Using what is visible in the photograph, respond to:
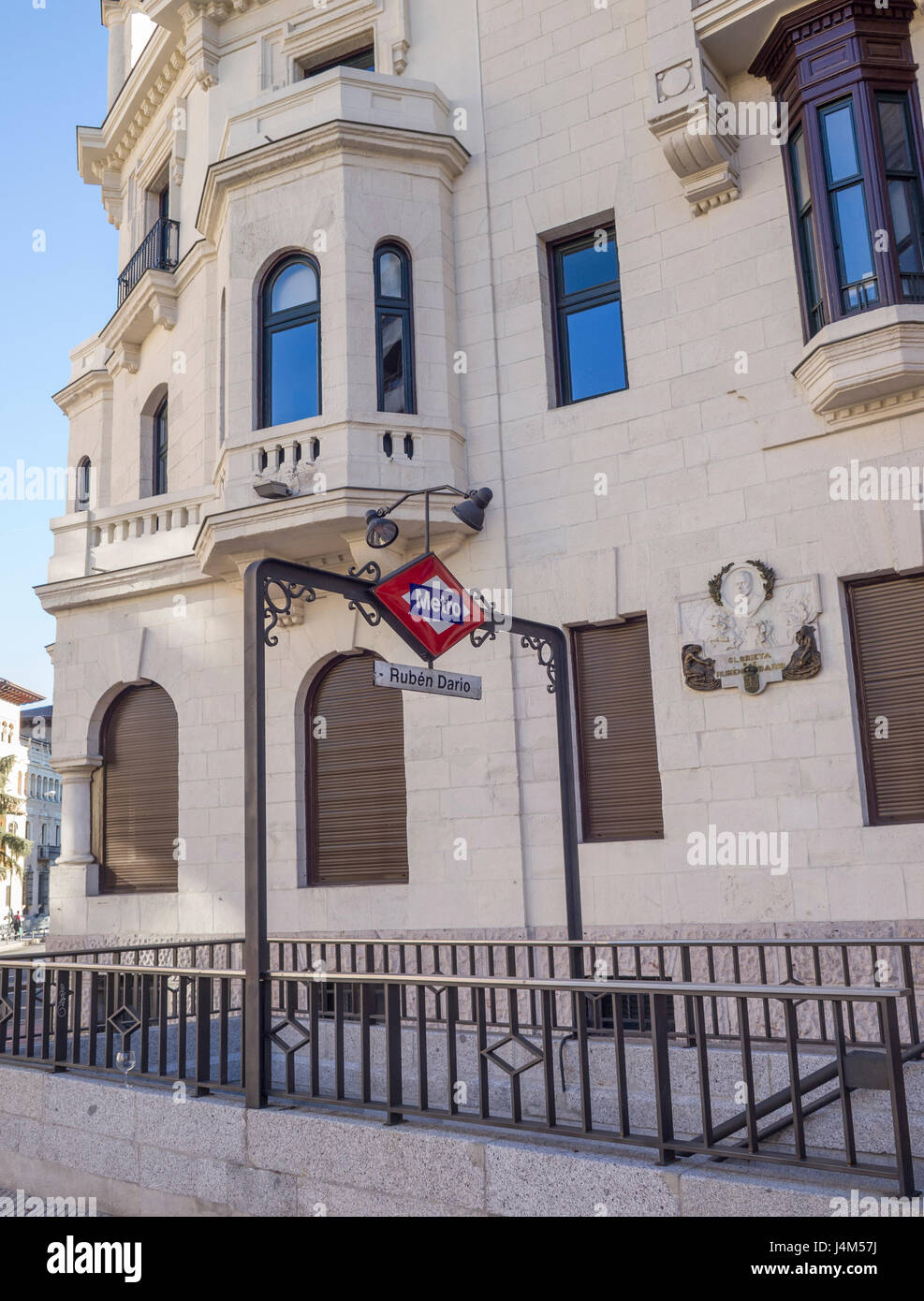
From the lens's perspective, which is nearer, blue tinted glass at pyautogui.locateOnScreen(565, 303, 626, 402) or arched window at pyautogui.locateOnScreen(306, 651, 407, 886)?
blue tinted glass at pyautogui.locateOnScreen(565, 303, 626, 402)

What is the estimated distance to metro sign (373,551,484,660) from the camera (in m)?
8.16

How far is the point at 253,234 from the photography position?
14.3m

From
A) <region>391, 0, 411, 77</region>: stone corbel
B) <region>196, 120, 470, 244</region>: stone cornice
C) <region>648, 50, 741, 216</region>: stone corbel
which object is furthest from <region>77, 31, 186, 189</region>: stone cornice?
<region>648, 50, 741, 216</region>: stone corbel

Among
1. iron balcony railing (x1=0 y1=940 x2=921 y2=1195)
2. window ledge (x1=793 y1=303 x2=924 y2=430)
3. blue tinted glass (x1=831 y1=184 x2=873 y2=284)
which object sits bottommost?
iron balcony railing (x1=0 y1=940 x2=921 y2=1195)

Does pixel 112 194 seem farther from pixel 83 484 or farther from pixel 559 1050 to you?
pixel 559 1050

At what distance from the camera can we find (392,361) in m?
13.9

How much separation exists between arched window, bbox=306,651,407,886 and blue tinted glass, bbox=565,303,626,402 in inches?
173

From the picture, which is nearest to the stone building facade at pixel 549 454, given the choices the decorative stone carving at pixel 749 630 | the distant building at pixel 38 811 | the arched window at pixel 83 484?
the decorative stone carving at pixel 749 630

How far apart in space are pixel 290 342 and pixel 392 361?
1460mm

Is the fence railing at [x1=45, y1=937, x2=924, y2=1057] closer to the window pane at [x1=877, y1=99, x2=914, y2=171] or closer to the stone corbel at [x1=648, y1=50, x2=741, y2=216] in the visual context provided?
the window pane at [x1=877, y1=99, x2=914, y2=171]

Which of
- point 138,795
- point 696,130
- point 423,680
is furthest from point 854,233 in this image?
point 138,795

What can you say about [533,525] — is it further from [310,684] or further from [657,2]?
[657,2]
